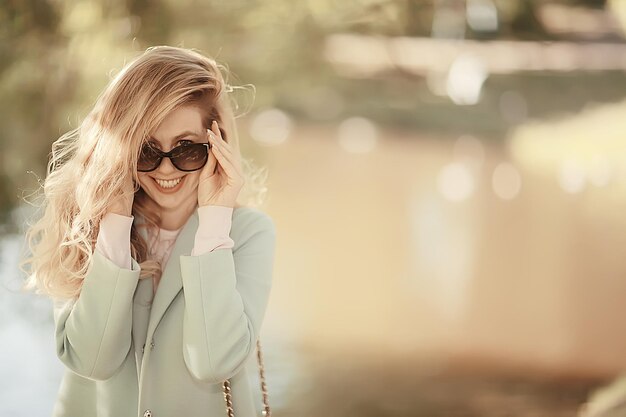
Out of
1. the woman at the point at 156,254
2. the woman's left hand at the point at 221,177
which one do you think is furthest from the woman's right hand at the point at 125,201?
the woman's left hand at the point at 221,177

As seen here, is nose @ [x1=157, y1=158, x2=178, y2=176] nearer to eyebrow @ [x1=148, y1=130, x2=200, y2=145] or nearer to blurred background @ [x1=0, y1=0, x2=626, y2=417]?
eyebrow @ [x1=148, y1=130, x2=200, y2=145]

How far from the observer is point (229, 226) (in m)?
1.42

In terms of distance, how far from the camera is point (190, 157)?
140cm

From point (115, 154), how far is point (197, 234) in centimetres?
18

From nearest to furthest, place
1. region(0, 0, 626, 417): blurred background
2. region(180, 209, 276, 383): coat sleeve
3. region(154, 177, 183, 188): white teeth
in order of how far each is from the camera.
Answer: region(180, 209, 276, 383): coat sleeve → region(154, 177, 183, 188): white teeth → region(0, 0, 626, 417): blurred background

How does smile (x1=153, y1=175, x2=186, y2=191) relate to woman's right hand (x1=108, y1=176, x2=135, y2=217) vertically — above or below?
above

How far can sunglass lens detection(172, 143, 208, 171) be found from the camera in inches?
55.1

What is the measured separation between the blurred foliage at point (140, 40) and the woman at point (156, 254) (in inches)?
64.0

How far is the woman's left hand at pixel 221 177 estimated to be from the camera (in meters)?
1.41

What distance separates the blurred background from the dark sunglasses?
7.53ft

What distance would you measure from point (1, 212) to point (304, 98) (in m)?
2.23

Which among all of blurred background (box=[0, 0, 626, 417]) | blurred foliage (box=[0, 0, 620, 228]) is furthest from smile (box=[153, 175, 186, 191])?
blurred background (box=[0, 0, 626, 417])

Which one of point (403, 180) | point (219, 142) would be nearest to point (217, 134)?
point (219, 142)

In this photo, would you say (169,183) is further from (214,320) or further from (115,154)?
(214,320)
